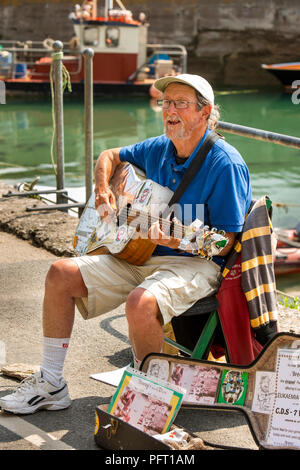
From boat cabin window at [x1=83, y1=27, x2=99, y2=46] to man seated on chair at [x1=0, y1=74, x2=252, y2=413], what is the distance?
21.3 meters

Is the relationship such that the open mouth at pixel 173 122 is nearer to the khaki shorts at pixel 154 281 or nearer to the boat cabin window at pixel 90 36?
the khaki shorts at pixel 154 281

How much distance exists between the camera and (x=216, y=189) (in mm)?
3109

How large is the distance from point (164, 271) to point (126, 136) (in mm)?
17008

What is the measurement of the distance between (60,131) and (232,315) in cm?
374

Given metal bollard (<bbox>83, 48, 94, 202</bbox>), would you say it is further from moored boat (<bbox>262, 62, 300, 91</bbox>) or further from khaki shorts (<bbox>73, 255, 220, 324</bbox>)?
moored boat (<bbox>262, 62, 300, 91</bbox>)

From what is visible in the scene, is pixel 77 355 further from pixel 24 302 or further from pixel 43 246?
pixel 43 246

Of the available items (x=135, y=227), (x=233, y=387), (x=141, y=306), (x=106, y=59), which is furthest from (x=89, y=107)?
(x=106, y=59)

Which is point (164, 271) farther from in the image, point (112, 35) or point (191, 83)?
point (112, 35)

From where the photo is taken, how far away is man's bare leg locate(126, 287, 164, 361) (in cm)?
296

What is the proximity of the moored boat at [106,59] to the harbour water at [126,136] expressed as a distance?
606mm

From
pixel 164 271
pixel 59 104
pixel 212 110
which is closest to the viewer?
pixel 164 271

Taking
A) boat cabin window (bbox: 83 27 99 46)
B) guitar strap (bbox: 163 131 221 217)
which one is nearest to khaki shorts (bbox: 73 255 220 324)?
guitar strap (bbox: 163 131 221 217)

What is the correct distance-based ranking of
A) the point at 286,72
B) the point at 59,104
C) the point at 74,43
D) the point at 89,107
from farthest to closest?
1. the point at 286,72
2. the point at 74,43
3. the point at 59,104
4. the point at 89,107

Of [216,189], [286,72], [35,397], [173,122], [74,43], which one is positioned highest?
[173,122]
